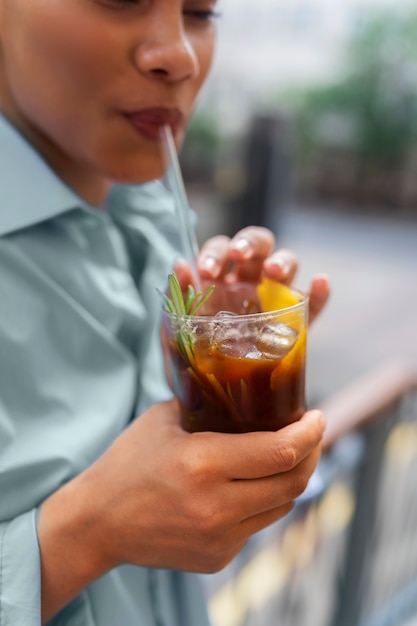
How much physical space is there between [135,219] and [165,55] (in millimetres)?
378

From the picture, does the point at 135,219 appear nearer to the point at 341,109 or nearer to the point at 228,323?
the point at 228,323

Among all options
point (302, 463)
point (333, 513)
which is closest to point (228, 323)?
point (302, 463)

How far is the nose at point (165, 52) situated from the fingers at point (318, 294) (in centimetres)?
31

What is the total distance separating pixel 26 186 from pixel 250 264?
1.00ft

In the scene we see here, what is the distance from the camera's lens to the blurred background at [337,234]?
1685 millimetres

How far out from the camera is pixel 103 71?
81 cm

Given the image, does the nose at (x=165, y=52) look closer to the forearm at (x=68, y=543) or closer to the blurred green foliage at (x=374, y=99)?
the forearm at (x=68, y=543)

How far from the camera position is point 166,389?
3.26 feet

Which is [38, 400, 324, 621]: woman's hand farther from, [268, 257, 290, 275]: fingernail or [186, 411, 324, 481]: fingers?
[268, 257, 290, 275]: fingernail

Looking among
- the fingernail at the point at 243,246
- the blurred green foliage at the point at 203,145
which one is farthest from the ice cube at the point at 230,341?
the blurred green foliage at the point at 203,145

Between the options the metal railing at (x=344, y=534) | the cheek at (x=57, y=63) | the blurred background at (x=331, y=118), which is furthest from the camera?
the blurred background at (x=331, y=118)

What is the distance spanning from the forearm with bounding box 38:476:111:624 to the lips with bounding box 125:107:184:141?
1.38 ft

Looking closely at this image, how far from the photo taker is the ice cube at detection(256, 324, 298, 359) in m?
0.68

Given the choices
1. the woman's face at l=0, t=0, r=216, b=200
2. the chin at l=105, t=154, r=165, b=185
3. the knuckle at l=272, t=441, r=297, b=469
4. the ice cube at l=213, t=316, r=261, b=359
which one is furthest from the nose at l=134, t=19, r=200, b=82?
the knuckle at l=272, t=441, r=297, b=469
